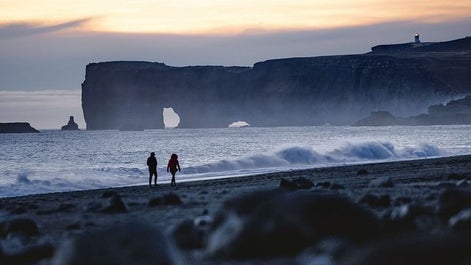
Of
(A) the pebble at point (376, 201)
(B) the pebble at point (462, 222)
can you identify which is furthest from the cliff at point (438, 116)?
(B) the pebble at point (462, 222)

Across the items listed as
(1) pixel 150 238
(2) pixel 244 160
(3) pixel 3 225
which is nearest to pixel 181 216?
(3) pixel 3 225

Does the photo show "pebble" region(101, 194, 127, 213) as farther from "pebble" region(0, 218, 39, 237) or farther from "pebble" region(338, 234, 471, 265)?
"pebble" region(338, 234, 471, 265)

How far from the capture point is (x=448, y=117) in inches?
7397

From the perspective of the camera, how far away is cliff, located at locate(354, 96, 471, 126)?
18762cm

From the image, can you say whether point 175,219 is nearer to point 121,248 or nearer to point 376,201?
point 376,201

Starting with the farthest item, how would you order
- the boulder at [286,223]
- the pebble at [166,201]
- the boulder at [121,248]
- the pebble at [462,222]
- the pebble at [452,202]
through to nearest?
the pebble at [166,201], the pebble at [452,202], the pebble at [462,222], the boulder at [286,223], the boulder at [121,248]

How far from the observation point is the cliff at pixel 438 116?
187625 mm

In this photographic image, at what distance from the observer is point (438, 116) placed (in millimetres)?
188625

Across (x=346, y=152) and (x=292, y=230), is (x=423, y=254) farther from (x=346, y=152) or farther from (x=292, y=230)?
(x=346, y=152)

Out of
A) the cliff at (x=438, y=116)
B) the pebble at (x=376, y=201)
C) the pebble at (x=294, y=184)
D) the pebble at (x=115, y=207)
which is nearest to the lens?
the pebble at (x=376, y=201)

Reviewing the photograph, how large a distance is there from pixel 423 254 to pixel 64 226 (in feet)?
25.0

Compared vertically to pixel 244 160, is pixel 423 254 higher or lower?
higher

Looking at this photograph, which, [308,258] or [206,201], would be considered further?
[206,201]

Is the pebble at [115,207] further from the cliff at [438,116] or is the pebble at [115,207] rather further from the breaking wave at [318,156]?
the cliff at [438,116]
